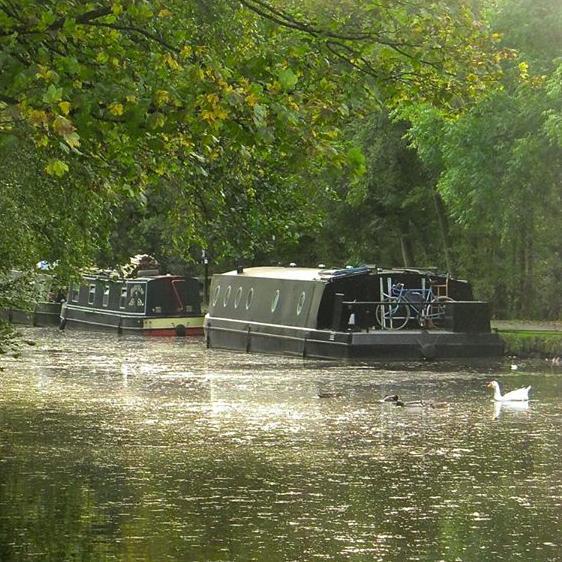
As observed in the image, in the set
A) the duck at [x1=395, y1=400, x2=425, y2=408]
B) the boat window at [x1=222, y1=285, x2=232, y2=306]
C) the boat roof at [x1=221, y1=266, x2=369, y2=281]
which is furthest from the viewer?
the boat window at [x1=222, y1=285, x2=232, y2=306]

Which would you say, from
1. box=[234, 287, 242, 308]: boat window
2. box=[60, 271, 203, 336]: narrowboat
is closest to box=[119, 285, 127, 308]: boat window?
box=[60, 271, 203, 336]: narrowboat

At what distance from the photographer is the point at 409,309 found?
1603 inches

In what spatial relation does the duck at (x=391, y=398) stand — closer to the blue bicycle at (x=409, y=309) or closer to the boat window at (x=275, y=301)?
the blue bicycle at (x=409, y=309)

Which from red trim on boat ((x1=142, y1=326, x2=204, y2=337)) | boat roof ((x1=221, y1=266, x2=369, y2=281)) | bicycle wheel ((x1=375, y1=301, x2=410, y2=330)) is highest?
boat roof ((x1=221, y1=266, x2=369, y2=281))

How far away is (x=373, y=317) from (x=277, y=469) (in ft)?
73.2

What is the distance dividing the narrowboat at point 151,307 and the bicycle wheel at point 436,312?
13.8 metres

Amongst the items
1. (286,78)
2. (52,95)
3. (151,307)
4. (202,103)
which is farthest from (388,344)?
(52,95)

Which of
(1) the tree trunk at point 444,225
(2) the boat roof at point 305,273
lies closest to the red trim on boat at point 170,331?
(2) the boat roof at point 305,273

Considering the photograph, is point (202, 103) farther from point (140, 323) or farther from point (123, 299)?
point (123, 299)

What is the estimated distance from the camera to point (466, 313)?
1593 inches

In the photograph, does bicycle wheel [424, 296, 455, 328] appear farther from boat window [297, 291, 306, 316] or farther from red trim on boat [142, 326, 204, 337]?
red trim on boat [142, 326, 204, 337]

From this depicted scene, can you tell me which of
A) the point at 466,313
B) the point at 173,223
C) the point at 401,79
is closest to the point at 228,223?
the point at 173,223

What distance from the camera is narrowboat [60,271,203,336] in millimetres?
53438

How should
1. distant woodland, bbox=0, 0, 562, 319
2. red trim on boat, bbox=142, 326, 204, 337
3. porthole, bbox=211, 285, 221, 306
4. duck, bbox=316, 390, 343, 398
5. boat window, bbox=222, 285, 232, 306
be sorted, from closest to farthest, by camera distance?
distant woodland, bbox=0, 0, 562, 319
duck, bbox=316, 390, 343, 398
boat window, bbox=222, 285, 232, 306
porthole, bbox=211, 285, 221, 306
red trim on boat, bbox=142, 326, 204, 337
